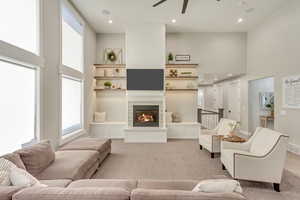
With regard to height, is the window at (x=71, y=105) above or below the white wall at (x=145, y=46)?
below

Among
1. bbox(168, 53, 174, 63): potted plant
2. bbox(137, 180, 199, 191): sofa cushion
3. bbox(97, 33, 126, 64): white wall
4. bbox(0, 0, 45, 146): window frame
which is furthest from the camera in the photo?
bbox(97, 33, 126, 64): white wall

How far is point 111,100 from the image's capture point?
313 inches

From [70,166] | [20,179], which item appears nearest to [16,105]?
[70,166]

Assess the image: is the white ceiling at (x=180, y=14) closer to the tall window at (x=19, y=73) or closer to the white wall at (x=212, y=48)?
the white wall at (x=212, y=48)

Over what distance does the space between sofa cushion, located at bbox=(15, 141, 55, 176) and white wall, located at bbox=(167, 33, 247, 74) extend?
19.8 feet

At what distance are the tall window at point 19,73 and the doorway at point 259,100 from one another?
7.17 metres

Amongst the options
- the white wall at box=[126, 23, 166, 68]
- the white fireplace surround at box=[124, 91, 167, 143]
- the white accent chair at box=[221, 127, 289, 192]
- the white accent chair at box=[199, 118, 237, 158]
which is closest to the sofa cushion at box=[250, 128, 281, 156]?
the white accent chair at box=[221, 127, 289, 192]

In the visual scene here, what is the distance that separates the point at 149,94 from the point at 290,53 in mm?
4193

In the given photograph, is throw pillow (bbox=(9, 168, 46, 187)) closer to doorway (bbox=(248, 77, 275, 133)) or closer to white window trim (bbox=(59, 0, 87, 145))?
white window trim (bbox=(59, 0, 87, 145))

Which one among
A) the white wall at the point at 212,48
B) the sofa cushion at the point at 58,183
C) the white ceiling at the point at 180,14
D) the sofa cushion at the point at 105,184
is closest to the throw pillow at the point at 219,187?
the sofa cushion at the point at 105,184

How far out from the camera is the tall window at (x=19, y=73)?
10.4 feet

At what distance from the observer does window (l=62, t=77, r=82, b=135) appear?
5.41 m

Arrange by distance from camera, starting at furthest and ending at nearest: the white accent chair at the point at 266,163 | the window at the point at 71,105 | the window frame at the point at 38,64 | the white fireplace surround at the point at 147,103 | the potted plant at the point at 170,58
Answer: the potted plant at the point at 170,58 < the white fireplace surround at the point at 147,103 < the window at the point at 71,105 < the window frame at the point at 38,64 < the white accent chair at the point at 266,163

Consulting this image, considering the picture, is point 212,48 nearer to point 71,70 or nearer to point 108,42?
point 108,42
